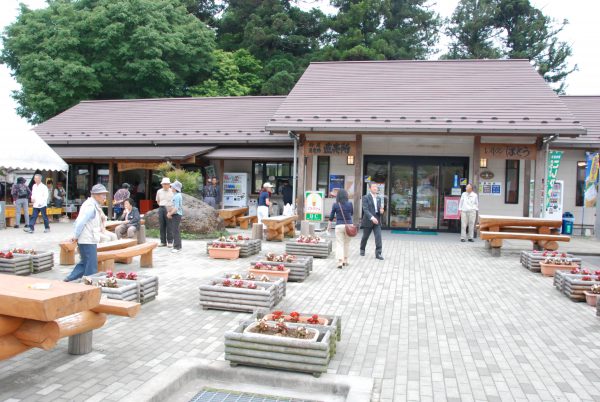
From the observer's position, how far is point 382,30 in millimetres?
36469

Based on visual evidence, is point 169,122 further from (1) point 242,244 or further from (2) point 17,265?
(2) point 17,265

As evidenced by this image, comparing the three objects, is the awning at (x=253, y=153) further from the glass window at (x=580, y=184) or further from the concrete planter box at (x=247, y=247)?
the glass window at (x=580, y=184)

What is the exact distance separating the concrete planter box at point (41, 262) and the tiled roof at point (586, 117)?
16.6 metres

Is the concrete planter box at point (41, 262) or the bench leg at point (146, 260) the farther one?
the bench leg at point (146, 260)

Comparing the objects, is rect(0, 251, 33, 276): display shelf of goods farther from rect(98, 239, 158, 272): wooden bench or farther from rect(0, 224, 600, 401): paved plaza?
rect(98, 239, 158, 272): wooden bench

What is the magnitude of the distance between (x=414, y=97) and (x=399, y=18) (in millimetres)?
22887

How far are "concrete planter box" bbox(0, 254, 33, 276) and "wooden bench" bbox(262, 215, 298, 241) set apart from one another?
6.48m

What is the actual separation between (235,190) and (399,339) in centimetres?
1508

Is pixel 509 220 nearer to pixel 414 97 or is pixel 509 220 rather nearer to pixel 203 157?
pixel 414 97

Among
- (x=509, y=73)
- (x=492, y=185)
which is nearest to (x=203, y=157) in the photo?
(x=492, y=185)

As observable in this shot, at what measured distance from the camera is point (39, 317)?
3.97 m

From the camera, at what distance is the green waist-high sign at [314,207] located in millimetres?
16203

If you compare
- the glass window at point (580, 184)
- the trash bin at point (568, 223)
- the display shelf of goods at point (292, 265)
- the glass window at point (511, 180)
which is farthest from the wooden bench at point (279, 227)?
the glass window at point (580, 184)

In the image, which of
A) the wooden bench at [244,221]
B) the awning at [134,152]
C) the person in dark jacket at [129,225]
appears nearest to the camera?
the person in dark jacket at [129,225]
